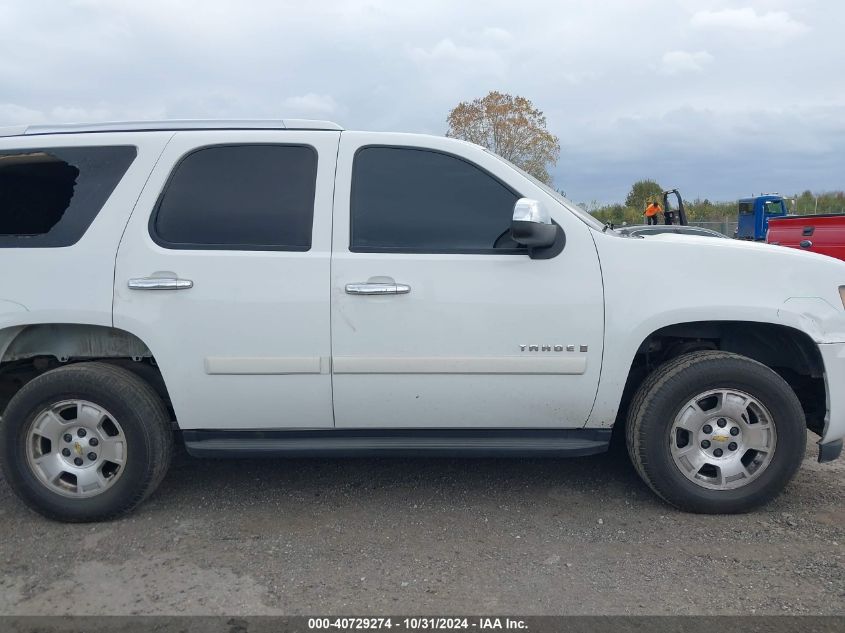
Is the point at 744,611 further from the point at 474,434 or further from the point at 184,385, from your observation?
the point at 184,385

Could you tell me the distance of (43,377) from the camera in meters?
3.58

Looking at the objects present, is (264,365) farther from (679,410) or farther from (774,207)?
(774,207)

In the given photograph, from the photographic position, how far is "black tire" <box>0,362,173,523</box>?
11.6 feet

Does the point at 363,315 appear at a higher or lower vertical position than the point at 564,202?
lower

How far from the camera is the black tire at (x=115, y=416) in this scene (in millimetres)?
3545

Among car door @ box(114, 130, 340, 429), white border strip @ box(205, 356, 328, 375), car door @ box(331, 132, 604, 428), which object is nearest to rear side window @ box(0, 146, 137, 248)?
car door @ box(114, 130, 340, 429)

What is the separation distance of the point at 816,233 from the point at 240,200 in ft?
37.9

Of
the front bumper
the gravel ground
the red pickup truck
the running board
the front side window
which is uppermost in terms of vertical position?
the front side window

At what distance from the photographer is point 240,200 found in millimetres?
3662

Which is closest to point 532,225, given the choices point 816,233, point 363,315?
point 363,315

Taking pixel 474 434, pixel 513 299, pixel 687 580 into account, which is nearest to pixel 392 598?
pixel 474 434

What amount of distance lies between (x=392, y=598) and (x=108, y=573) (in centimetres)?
132

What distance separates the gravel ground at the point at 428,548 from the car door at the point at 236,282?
1.90ft

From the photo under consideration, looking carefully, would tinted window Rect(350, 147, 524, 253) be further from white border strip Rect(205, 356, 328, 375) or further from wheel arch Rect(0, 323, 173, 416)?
wheel arch Rect(0, 323, 173, 416)
